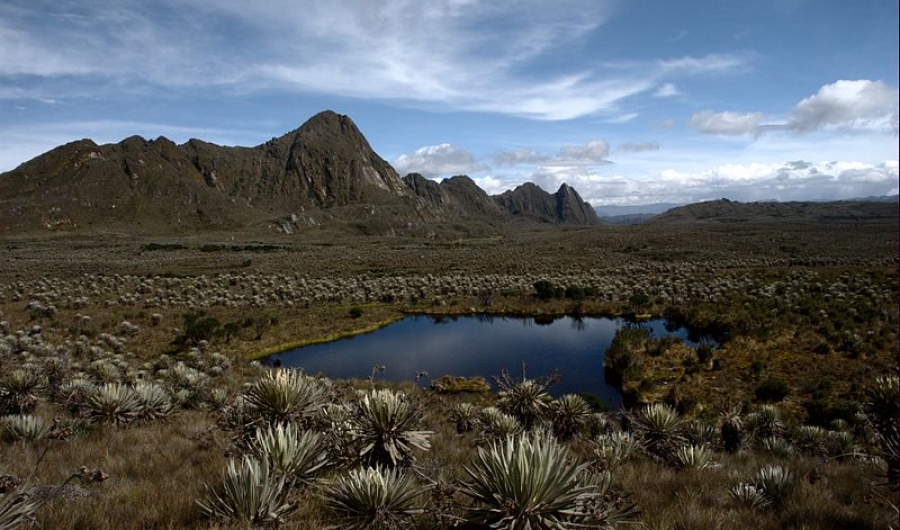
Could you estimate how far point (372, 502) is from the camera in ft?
13.0

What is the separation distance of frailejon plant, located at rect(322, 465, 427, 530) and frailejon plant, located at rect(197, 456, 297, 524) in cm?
42

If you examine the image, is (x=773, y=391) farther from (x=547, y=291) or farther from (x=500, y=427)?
(x=547, y=291)

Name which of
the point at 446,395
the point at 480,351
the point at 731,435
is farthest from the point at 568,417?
the point at 480,351

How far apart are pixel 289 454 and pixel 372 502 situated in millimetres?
1132

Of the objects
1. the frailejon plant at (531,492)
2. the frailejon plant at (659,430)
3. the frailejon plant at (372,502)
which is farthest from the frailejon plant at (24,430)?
the frailejon plant at (659,430)

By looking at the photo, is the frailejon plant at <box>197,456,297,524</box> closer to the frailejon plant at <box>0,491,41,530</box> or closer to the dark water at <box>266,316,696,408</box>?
the frailejon plant at <box>0,491,41,530</box>

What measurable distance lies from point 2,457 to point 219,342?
16642 millimetres

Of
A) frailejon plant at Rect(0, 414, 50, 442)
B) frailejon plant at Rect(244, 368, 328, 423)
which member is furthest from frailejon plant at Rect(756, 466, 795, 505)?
frailejon plant at Rect(0, 414, 50, 442)

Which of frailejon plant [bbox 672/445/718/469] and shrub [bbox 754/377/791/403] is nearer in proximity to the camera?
frailejon plant [bbox 672/445/718/469]

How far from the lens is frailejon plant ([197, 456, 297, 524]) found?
3801 millimetres

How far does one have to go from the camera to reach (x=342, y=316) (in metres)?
27.5

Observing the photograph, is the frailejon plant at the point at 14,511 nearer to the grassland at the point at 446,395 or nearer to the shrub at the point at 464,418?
the grassland at the point at 446,395

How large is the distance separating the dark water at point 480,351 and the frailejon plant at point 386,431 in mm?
11999

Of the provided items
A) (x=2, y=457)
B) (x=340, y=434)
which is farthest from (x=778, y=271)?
(x=2, y=457)
